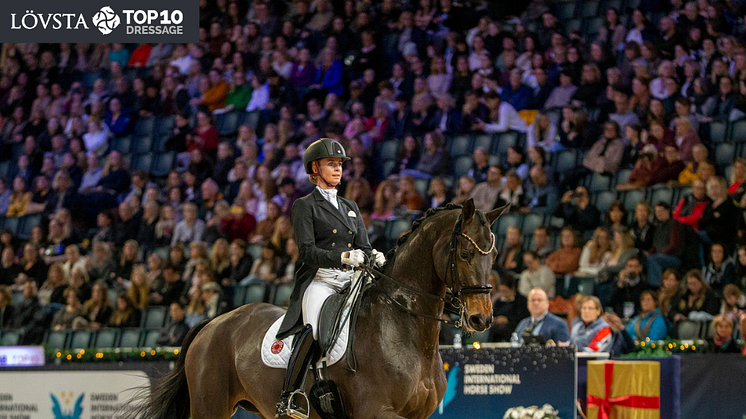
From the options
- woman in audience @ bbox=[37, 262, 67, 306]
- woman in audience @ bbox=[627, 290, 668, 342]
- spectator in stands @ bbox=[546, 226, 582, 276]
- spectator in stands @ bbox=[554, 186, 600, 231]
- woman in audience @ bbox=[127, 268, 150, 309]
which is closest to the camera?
woman in audience @ bbox=[627, 290, 668, 342]

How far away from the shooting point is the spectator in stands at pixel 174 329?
10828 mm

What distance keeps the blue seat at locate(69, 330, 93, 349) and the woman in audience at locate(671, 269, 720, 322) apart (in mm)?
7625

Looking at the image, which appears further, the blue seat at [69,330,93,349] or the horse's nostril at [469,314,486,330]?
the blue seat at [69,330,93,349]

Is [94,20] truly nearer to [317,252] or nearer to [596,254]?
[596,254]

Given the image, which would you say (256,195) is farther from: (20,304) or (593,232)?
(593,232)

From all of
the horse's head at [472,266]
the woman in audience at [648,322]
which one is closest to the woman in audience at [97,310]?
the woman in audience at [648,322]

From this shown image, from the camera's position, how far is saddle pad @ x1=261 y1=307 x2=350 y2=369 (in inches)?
184

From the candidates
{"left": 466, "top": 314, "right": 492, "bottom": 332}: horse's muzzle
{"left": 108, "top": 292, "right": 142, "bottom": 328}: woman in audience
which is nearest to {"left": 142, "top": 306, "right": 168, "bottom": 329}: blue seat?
{"left": 108, "top": 292, "right": 142, "bottom": 328}: woman in audience

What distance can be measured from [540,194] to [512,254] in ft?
3.58

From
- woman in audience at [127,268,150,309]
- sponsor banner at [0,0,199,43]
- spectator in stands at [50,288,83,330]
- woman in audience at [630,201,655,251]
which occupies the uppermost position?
sponsor banner at [0,0,199,43]

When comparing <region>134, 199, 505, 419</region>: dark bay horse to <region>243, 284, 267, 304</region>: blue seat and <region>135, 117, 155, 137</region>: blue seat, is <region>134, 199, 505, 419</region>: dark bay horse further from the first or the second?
<region>135, 117, 155, 137</region>: blue seat

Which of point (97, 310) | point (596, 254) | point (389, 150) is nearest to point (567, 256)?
point (596, 254)

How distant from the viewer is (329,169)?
505cm

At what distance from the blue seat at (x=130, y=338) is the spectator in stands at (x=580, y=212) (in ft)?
19.0
